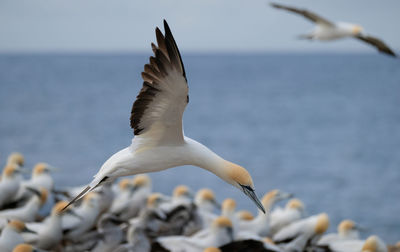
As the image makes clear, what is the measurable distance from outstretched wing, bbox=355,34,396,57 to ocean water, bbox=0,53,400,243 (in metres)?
4.38

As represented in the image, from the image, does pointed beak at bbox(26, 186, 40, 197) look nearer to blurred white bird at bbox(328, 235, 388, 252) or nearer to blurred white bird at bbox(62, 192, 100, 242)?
blurred white bird at bbox(62, 192, 100, 242)

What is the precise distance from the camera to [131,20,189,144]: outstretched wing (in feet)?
13.8

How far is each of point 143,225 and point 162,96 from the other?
11.1 ft

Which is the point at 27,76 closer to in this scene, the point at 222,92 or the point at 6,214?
the point at 222,92

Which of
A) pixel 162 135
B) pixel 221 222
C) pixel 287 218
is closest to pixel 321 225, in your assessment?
pixel 287 218

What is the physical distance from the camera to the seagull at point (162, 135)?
13.9 feet

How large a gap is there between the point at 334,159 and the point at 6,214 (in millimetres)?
17171

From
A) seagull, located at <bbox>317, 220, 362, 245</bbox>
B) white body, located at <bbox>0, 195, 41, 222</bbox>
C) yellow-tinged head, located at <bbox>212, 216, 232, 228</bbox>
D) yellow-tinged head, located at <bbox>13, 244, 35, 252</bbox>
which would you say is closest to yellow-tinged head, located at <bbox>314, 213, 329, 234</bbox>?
seagull, located at <bbox>317, 220, 362, 245</bbox>

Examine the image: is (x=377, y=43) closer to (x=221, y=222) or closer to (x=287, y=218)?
(x=287, y=218)

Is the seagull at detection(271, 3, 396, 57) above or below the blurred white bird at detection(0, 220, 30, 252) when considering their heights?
above

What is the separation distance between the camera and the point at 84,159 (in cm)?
1992

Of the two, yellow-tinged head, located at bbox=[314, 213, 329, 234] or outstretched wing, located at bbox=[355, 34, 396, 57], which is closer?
yellow-tinged head, located at bbox=[314, 213, 329, 234]

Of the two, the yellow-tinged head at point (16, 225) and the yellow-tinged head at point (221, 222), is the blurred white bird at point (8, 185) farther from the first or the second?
the yellow-tinged head at point (221, 222)

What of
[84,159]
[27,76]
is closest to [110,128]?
[84,159]
